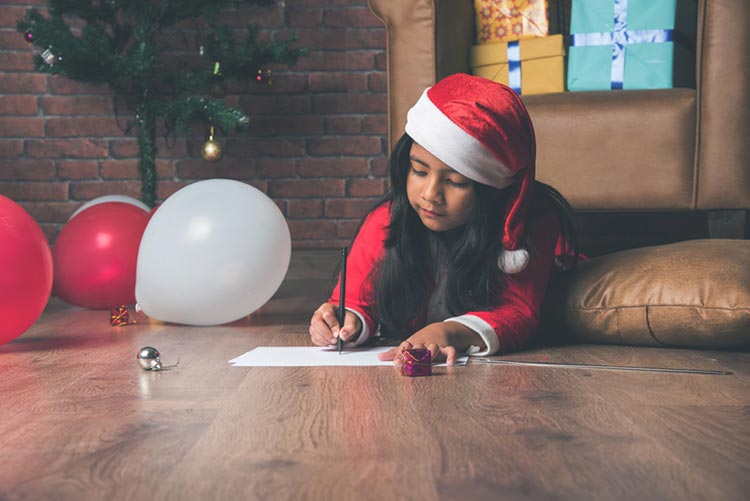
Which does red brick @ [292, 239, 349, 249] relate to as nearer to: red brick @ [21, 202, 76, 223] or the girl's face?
red brick @ [21, 202, 76, 223]

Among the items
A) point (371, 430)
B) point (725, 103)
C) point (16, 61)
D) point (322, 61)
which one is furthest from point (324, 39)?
point (371, 430)

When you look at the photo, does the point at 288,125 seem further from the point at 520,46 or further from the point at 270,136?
the point at 520,46

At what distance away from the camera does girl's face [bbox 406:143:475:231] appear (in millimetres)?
1354

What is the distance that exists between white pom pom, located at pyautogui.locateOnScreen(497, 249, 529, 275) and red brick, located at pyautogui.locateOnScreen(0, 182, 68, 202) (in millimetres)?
2008

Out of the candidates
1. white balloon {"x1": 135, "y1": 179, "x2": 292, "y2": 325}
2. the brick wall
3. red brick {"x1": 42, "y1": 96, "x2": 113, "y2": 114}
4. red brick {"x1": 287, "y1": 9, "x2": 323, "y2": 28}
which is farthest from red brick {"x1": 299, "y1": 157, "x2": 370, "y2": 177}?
white balloon {"x1": 135, "y1": 179, "x2": 292, "y2": 325}

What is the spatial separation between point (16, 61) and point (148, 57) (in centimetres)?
70

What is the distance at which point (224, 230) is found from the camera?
5.60 ft

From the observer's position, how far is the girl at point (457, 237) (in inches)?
52.2

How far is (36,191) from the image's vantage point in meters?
2.93

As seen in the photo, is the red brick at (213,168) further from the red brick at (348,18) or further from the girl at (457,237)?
the girl at (457,237)

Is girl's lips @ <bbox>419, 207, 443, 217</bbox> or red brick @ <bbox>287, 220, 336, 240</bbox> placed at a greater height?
girl's lips @ <bbox>419, 207, 443, 217</bbox>

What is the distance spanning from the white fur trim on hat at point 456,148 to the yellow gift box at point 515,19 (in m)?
0.98

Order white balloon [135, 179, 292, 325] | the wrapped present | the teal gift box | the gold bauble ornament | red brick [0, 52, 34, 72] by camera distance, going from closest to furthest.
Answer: white balloon [135, 179, 292, 325] → the teal gift box → the wrapped present → the gold bauble ornament → red brick [0, 52, 34, 72]

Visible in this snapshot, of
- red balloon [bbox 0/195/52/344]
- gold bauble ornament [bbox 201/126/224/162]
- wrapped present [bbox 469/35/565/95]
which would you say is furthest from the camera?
gold bauble ornament [bbox 201/126/224/162]
